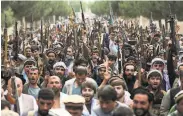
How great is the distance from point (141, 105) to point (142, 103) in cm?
4

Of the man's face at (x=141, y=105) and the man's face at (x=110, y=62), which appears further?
the man's face at (x=110, y=62)

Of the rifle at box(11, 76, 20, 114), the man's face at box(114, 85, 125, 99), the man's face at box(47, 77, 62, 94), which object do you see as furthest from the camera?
the man's face at box(47, 77, 62, 94)

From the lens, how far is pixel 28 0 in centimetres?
4259

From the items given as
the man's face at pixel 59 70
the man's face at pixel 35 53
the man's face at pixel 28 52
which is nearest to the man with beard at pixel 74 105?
the man's face at pixel 59 70

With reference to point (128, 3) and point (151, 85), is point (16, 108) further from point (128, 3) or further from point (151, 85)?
point (128, 3)

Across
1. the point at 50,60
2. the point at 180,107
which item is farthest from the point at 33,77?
the point at 50,60

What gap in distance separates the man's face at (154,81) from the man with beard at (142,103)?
1.17 m

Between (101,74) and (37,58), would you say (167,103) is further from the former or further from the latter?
(37,58)

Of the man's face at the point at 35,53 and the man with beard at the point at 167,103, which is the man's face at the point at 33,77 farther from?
the man's face at the point at 35,53

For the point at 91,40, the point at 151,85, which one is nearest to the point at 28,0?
the point at 91,40

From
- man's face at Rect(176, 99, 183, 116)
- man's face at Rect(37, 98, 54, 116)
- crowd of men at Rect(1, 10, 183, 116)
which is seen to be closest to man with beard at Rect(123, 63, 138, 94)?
crowd of men at Rect(1, 10, 183, 116)

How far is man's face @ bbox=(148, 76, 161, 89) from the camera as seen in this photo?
25.1 ft

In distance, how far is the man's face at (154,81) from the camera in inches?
301

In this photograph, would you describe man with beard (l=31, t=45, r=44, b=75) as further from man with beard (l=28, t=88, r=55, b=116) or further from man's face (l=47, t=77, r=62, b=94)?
man with beard (l=28, t=88, r=55, b=116)
